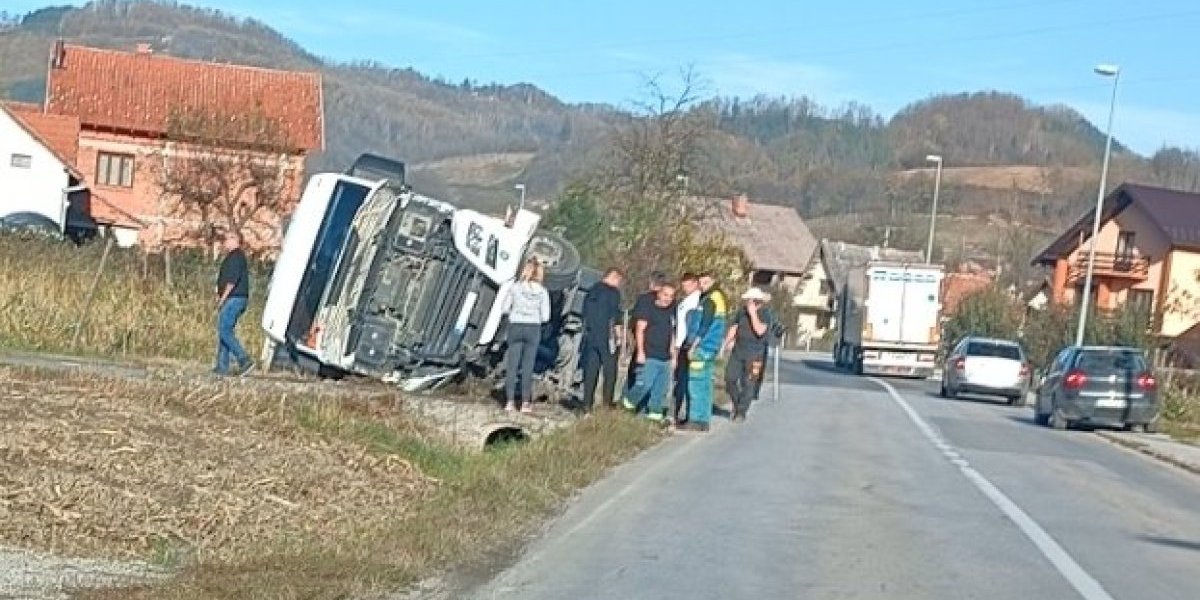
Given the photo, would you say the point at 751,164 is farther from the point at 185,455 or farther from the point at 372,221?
the point at 185,455

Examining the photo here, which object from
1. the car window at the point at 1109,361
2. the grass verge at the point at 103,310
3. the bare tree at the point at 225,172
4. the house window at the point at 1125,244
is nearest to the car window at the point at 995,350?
the car window at the point at 1109,361

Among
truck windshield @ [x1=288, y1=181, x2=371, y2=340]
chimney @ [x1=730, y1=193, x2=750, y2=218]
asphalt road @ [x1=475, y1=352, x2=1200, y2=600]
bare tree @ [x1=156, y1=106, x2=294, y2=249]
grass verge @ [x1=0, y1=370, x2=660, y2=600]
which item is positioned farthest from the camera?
bare tree @ [x1=156, y1=106, x2=294, y2=249]

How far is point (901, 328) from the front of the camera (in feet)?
173

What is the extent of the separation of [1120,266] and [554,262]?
56.4 m

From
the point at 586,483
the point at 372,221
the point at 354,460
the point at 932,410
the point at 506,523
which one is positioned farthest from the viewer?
the point at 932,410

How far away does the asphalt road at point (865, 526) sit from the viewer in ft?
36.3

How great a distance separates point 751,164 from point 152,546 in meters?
107

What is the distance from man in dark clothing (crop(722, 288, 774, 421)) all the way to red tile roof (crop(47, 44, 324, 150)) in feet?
142

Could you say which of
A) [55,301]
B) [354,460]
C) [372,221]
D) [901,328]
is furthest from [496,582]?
[901,328]

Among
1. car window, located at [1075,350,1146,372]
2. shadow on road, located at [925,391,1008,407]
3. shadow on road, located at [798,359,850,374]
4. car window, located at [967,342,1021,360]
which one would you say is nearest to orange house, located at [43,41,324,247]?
shadow on road, located at [798,359,850,374]

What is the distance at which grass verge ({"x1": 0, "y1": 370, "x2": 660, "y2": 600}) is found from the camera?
10.4 meters

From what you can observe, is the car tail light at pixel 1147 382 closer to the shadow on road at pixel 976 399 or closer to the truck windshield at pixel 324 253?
the shadow on road at pixel 976 399

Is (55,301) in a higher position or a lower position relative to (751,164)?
lower

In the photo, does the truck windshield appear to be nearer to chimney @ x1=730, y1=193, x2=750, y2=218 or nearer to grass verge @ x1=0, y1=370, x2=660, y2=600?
grass verge @ x1=0, y1=370, x2=660, y2=600
